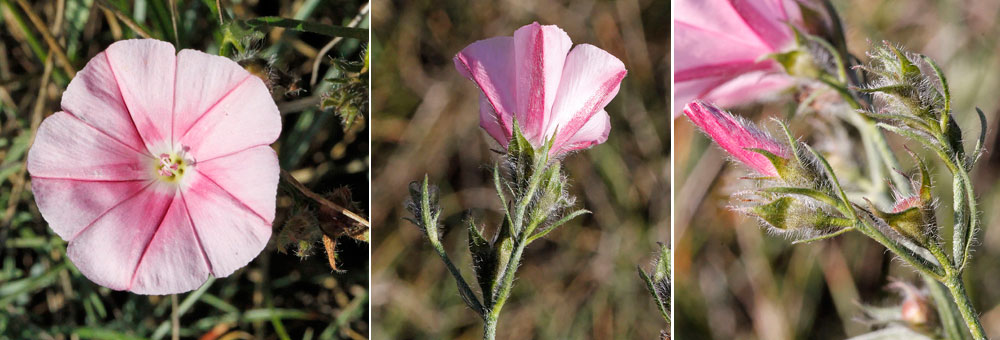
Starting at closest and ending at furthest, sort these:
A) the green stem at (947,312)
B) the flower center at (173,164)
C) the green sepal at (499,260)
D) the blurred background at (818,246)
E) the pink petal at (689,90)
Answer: the green sepal at (499,260)
the green stem at (947,312)
the pink petal at (689,90)
the flower center at (173,164)
the blurred background at (818,246)

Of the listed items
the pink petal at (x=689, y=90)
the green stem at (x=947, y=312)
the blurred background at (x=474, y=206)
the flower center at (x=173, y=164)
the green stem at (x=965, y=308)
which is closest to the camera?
the green stem at (x=965, y=308)

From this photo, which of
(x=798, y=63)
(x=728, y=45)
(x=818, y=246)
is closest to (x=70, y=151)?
(x=728, y=45)

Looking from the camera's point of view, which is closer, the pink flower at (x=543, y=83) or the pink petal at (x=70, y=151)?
the pink flower at (x=543, y=83)

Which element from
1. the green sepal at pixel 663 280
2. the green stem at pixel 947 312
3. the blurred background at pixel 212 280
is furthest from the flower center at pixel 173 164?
the green stem at pixel 947 312

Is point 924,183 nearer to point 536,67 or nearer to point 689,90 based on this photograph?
point 689,90

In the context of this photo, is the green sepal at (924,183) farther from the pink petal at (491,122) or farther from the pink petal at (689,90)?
the pink petal at (491,122)

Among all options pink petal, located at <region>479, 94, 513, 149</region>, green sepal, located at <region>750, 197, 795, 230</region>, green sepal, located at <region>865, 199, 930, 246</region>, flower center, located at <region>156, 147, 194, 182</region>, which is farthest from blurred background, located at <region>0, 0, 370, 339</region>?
green sepal, located at <region>865, 199, 930, 246</region>
